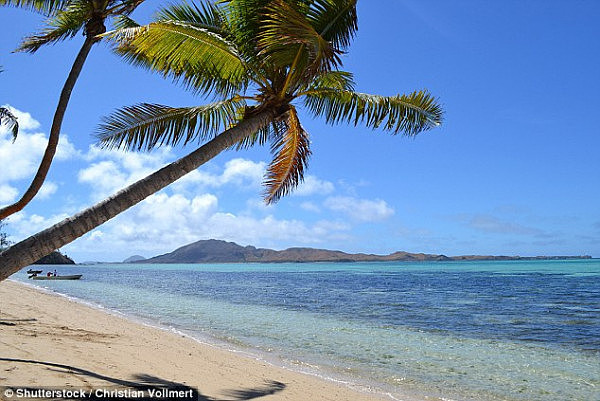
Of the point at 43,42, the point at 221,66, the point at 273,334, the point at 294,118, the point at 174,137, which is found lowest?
the point at 273,334

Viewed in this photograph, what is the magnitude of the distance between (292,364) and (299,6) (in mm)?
6554

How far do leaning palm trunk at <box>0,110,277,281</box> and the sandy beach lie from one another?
1.81 metres

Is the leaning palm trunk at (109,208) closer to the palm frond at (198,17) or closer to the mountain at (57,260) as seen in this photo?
the palm frond at (198,17)

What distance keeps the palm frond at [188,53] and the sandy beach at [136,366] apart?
400 cm

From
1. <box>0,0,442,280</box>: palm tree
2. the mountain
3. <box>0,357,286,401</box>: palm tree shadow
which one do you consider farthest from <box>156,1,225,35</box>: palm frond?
the mountain

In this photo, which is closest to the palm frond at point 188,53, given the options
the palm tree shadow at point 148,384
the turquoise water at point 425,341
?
the palm tree shadow at point 148,384

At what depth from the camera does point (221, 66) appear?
6605mm

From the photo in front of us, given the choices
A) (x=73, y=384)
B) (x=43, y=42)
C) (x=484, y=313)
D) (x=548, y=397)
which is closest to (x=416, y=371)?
(x=548, y=397)

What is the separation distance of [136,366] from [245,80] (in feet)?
14.8

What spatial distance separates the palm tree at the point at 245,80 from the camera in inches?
217

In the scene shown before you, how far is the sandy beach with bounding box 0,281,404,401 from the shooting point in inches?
226

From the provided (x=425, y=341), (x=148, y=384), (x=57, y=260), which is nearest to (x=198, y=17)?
(x=148, y=384)

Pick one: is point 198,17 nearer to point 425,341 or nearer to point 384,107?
point 384,107

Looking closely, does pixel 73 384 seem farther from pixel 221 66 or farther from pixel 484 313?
pixel 484 313
